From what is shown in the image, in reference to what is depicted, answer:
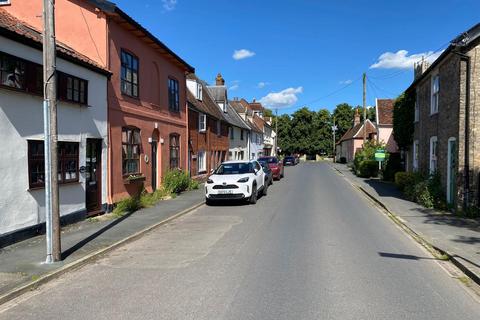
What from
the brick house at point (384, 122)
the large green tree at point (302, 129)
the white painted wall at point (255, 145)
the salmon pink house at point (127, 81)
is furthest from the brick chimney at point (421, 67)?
the large green tree at point (302, 129)

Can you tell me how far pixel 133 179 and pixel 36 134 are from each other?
5924 mm

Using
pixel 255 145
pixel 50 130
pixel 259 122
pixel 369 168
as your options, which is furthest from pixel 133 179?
pixel 259 122

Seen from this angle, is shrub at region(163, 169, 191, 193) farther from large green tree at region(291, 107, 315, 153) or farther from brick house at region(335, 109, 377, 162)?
large green tree at region(291, 107, 315, 153)

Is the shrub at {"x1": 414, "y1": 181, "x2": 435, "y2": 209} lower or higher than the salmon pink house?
lower

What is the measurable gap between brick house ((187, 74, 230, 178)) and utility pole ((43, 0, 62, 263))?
16690 mm

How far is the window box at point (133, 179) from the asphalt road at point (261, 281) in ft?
15.2

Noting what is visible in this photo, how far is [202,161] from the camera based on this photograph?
1125 inches

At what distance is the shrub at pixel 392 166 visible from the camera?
2827 centimetres

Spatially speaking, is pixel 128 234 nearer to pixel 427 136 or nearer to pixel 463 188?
pixel 463 188

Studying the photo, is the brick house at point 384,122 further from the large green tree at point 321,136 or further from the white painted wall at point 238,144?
the large green tree at point 321,136

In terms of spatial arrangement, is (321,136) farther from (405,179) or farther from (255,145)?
(405,179)

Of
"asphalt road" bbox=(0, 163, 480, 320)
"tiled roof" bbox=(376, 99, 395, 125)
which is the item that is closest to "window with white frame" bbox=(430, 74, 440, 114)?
"asphalt road" bbox=(0, 163, 480, 320)

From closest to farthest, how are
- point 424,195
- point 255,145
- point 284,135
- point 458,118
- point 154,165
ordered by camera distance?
point 458,118 → point 424,195 → point 154,165 → point 255,145 → point 284,135

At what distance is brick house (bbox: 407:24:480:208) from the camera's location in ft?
43.9
